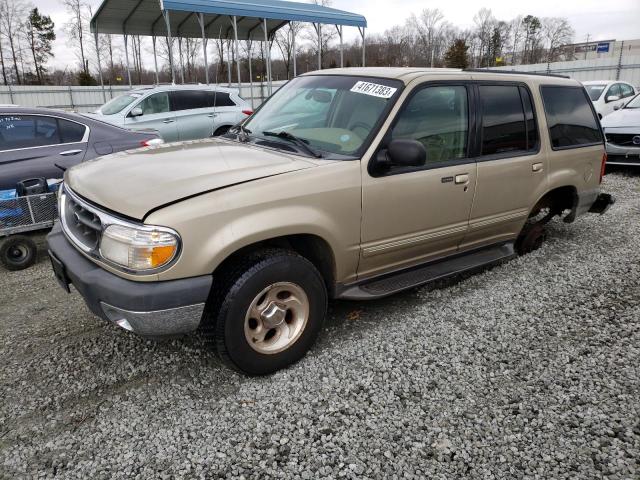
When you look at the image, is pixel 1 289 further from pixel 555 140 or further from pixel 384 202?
pixel 555 140

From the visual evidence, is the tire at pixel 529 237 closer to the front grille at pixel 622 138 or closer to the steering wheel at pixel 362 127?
the steering wheel at pixel 362 127

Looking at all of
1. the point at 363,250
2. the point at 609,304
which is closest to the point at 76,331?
the point at 363,250

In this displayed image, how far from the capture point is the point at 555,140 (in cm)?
449

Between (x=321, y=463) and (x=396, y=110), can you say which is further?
(x=396, y=110)

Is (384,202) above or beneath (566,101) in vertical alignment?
beneath

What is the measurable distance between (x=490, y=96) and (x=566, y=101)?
1301mm

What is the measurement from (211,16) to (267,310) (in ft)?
58.7

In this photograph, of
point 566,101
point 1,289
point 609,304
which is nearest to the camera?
point 609,304

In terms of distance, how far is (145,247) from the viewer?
2402mm

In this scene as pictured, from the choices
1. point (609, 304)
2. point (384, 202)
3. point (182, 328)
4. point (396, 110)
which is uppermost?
point (396, 110)

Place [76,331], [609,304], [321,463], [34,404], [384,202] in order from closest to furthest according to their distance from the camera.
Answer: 1. [321,463]
2. [34,404]
3. [384,202]
4. [76,331]
5. [609,304]

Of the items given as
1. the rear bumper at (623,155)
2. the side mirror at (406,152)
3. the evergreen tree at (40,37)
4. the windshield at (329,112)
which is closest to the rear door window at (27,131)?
the windshield at (329,112)

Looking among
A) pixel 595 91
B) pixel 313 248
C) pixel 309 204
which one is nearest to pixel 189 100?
pixel 313 248

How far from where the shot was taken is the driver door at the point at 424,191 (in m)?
3.25
